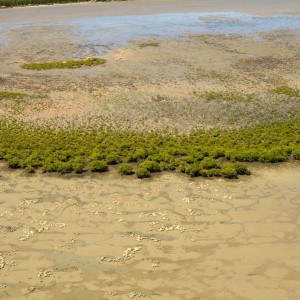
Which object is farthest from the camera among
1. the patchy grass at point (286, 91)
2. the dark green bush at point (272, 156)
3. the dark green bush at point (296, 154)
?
the patchy grass at point (286, 91)

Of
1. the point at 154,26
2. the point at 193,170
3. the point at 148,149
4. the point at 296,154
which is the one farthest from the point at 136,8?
the point at 193,170

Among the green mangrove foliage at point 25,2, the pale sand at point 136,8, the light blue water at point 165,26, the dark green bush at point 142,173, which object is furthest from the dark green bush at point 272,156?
the green mangrove foliage at point 25,2

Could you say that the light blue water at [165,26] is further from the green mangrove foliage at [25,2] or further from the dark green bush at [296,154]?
the dark green bush at [296,154]

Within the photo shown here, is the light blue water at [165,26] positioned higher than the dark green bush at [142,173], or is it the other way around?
the light blue water at [165,26]

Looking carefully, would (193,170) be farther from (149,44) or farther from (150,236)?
(149,44)

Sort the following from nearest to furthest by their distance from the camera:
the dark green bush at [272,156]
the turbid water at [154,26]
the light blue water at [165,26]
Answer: the dark green bush at [272,156] < the turbid water at [154,26] < the light blue water at [165,26]

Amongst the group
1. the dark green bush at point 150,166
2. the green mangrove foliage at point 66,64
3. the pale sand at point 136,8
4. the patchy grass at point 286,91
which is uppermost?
the pale sand at point 136,8

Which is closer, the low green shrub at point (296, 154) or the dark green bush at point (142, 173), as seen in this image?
the dark green bush at point (142, 173)
